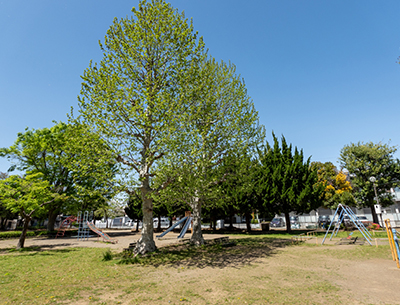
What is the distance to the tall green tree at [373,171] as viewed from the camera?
114 ft

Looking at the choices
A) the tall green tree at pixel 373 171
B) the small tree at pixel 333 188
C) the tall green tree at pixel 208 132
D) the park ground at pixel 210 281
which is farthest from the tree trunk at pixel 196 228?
the tall green tree at pixel 373 171

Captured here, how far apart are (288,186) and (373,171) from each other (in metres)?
19.3

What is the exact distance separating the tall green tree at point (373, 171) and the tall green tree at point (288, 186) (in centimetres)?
1482

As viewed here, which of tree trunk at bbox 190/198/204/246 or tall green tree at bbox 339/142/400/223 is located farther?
tall green tree at bbox 339/142/400/223

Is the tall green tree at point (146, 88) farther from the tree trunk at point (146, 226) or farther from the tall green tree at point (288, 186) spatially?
the tall green tree at point (288, 186)

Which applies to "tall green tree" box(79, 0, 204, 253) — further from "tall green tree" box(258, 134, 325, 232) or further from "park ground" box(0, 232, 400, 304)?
"tall green tree" box(258, 134, 325, 232)

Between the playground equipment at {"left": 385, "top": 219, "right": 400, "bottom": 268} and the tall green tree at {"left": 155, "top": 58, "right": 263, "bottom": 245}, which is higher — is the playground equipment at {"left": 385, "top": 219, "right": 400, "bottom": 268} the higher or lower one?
the lower one

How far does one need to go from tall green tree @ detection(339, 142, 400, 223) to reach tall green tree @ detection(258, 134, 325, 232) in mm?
14820

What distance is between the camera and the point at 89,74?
12.8 metres

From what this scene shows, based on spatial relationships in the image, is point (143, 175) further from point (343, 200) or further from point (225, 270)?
point (343, 200)

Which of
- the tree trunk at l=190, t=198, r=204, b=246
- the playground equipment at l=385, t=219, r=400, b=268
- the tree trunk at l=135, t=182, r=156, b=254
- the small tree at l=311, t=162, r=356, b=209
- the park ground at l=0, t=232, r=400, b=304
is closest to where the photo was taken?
the park ground at l=0, t=232, r=400, b=304

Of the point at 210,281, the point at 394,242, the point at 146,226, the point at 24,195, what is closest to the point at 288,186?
the point at 394,242

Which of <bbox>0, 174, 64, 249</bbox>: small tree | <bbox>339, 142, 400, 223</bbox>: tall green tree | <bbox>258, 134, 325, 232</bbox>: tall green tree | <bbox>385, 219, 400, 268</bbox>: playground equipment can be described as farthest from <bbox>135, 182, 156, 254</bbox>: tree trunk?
<bbox>339, 142, 400, 223</bbox>: tall green tree

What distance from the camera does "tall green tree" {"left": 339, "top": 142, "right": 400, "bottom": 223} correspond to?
34812 millimetres
